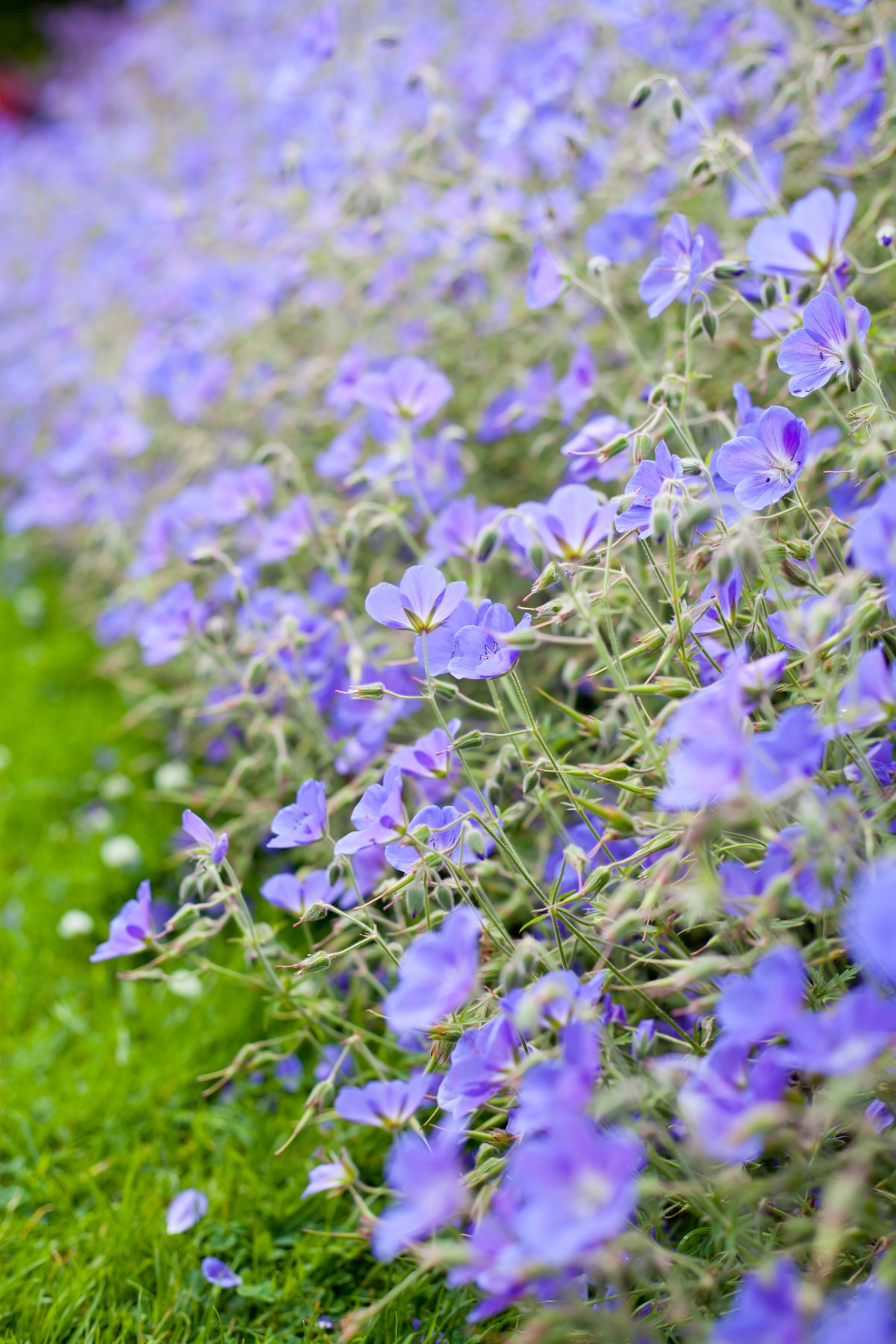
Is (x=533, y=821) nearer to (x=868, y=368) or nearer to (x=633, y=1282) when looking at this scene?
(x=633, y=1282)

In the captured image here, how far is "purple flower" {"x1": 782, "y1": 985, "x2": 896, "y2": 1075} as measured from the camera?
662mm

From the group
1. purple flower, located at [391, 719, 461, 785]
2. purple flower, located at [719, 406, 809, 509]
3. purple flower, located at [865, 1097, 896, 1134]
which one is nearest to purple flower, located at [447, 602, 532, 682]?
purple flower, located at [391, 719, 461, 785]

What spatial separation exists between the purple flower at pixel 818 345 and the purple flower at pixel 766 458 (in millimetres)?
87

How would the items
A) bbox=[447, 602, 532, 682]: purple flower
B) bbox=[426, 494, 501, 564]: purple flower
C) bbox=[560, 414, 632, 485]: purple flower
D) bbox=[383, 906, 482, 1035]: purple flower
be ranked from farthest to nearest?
bbox=[426, 494, 501, 564]: purple flower, bbox=[560, 414, 632, 485]: purple flower, bbox=[447, 602, 532, 682]: purple flower, bbox=[383, 906, 482, 1035]: purple flower

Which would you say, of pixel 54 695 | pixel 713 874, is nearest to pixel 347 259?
pixel 54 695

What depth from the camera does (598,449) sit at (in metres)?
1.34

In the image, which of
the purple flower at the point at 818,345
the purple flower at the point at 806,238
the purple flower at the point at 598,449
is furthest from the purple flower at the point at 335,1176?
the purple flower at the point at 806,238

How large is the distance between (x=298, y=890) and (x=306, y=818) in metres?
0.15

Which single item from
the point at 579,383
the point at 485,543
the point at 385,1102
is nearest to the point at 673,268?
the point at 579,383

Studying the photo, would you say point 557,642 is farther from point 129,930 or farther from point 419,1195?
point 419,1195

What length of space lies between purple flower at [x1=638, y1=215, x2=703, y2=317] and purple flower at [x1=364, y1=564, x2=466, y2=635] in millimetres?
450

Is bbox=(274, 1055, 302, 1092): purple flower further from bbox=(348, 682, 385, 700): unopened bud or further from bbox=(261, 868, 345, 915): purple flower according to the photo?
bbox=(348, 682, 385, 700): unopened bud

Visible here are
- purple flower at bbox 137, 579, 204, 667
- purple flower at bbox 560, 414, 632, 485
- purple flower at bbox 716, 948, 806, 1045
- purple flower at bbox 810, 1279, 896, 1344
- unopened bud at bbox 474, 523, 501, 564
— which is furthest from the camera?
purple flower at bbox 137, 579, 204, 667

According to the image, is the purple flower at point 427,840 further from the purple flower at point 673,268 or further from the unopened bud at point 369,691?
the purple flower at point 673,268
